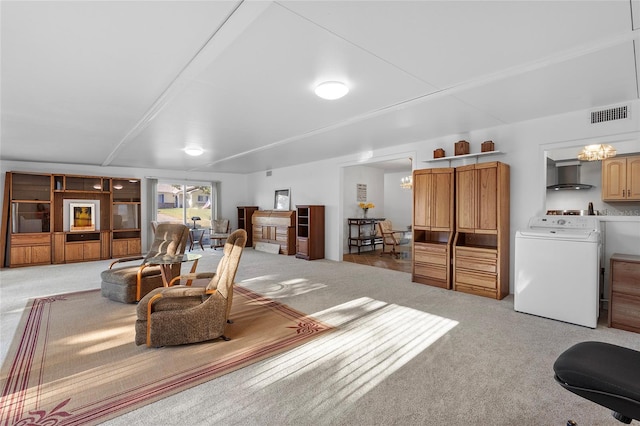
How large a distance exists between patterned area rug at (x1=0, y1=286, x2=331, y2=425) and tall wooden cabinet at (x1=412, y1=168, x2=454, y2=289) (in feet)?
8.07

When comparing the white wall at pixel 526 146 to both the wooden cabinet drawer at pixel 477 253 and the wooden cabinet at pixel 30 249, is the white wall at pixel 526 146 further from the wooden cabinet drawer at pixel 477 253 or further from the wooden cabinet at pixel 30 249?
the wooden cabinet at pixel 30 249

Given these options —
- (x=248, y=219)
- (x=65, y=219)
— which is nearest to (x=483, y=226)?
(x=248, y=219)

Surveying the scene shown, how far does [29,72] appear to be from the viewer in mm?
2662

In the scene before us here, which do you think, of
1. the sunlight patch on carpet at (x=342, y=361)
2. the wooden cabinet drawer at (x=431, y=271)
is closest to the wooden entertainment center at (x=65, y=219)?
the sunlight patch on carpet at (x=342, y=361)

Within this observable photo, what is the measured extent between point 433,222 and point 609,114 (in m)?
2.49

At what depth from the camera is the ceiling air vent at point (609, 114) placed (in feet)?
11.5

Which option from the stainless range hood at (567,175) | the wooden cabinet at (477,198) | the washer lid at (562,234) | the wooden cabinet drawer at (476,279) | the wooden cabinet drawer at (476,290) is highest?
the stainless range hood at (567,175)

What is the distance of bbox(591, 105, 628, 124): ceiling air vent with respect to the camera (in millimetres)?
3506

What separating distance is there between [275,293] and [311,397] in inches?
101

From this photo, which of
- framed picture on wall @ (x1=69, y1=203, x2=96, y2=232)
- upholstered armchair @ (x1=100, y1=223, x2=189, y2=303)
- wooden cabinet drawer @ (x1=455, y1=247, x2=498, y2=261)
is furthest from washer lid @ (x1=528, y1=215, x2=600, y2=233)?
framed picture on wall @ (x1=69, y1=203, x2=96, y2=232)

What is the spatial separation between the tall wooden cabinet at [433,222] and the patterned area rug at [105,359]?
246 centimetres

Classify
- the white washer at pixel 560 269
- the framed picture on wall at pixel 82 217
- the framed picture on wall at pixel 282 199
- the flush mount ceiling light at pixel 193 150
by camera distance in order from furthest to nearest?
the framed picture on wall at pixel 282 199
the framed picture on wall at pixel 82 217
the flush mount ceiling light at pixel 193 150
the white washer at pixel 560 269

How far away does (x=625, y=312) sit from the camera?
10.2ft

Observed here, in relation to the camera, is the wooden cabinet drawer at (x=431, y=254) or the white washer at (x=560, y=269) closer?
the white washer at (x=560, y=269)
